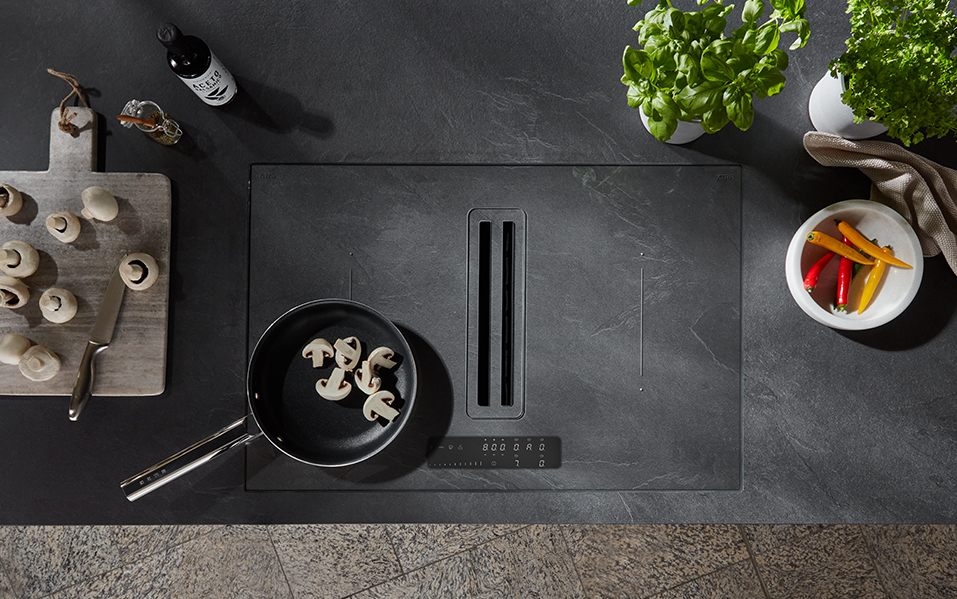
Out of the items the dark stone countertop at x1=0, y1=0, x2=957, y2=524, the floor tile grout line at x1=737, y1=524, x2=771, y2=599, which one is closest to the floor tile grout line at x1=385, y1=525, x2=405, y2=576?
the dark stone countertop at x1=0, y1=0, x2=957, y2=524

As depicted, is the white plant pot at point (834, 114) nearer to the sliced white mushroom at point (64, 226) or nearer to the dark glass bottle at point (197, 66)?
the dark glass bottle at point (197, 66)

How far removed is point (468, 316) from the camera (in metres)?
0.87

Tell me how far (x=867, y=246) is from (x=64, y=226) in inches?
46.7

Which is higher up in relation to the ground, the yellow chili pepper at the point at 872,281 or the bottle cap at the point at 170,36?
the bottle cap at the point at 170,36

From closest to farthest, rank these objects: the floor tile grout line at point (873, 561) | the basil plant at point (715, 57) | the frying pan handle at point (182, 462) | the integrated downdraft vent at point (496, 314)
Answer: the basil plant at point (715, 57) < the frying pan handle at point (182, 462) < the integrated downdraft vent at point (496, 314) < the floor tile grout line at point (873, 561)

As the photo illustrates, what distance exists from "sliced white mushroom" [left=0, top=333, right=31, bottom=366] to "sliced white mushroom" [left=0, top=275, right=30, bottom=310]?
0.05 metres

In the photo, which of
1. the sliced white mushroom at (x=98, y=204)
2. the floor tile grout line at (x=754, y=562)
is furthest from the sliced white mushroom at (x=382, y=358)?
the floor tile grout line at (x=754, y=562)

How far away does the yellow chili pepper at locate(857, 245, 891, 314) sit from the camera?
32.3 inches

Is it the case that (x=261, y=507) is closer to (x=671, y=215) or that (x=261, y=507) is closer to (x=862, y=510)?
(x=671, y=215)

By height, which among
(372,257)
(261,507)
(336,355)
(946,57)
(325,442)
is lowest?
(261,507)

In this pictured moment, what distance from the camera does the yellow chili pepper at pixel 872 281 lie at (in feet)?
2.69

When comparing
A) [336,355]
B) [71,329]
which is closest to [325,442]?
[336,355]

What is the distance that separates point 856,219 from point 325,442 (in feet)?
2.89

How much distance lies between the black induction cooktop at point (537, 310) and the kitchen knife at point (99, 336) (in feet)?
0.63
